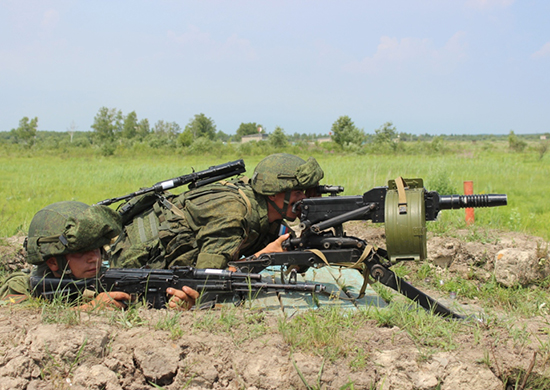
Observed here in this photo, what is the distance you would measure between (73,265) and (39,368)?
3.39ft

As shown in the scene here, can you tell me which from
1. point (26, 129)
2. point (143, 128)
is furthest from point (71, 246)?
point (143, 128)

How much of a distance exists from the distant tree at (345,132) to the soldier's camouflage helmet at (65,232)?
4302 cm

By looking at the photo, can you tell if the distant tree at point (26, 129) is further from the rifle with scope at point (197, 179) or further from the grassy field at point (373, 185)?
the rifle with scope at point (197, 179)

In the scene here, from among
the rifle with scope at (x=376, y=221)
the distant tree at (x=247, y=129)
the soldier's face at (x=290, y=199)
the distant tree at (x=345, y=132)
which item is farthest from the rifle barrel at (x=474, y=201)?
the distant tree at (x=247, y=129)

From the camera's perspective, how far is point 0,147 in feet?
106

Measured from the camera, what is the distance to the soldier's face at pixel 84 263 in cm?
362

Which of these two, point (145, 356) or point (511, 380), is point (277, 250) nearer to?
point (145, 356)

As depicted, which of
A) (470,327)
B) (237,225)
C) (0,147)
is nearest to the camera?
(470,327)

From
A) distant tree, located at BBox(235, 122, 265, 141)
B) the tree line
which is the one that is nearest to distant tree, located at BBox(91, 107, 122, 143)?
the tree line

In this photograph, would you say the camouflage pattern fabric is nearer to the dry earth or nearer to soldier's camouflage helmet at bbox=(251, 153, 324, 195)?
soldier's camouflage helmet at bbox=(251, 153, 324, 195)

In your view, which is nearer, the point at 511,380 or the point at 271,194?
the point at 511,380

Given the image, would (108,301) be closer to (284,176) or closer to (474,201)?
(284,176)

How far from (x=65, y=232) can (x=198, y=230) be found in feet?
3.59

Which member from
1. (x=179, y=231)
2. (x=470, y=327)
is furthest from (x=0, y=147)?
(x=470, y=327)
